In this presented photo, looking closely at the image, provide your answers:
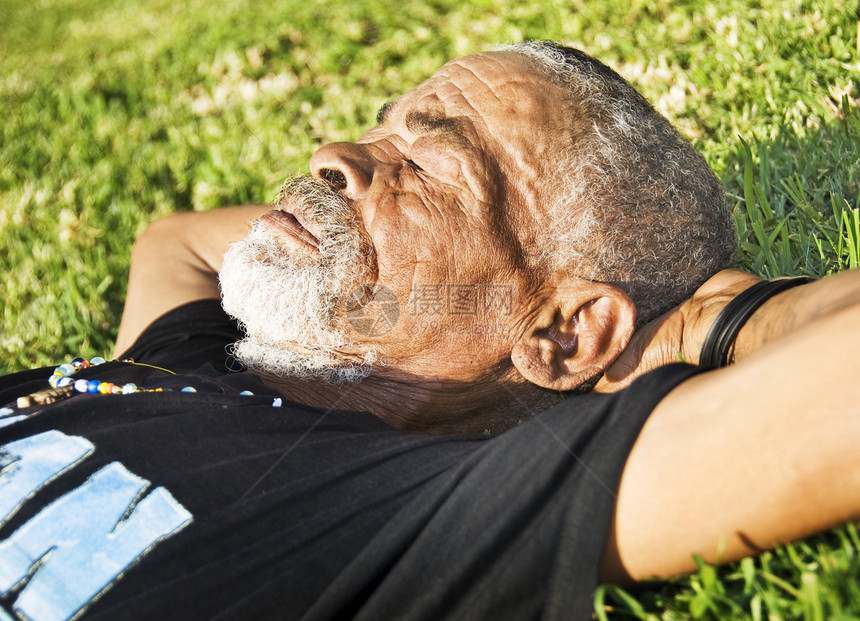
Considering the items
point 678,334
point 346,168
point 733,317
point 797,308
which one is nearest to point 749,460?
point 797,308

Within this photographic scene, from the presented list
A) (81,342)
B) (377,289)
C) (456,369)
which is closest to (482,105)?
(377,289)

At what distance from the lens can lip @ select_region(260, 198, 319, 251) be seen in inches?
103

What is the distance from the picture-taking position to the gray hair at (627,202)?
2562 mm

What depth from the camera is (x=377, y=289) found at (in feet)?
8.29

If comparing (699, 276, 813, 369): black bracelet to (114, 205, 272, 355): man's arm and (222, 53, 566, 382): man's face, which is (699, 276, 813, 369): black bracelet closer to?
(222, 53, 566, 382): man's face

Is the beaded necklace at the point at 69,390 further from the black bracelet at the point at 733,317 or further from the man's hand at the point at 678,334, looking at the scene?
the black bracelet at the point at 733,317

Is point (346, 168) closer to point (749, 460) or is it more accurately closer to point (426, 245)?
point (426, 245)

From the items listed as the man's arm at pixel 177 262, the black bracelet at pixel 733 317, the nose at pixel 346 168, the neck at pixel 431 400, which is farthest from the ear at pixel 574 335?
the man's arm at pixel 177 262

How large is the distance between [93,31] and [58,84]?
321 cm

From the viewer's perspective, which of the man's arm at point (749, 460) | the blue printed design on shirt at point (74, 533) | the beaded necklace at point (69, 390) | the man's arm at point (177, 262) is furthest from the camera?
the man's arm at point (177, 262)

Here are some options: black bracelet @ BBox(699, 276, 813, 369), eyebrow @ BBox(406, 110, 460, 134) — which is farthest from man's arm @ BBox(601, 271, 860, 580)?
eyebrow @ BBox(406, 110, 460, 134)

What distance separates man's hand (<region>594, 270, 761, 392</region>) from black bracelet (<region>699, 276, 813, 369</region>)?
0.13 meters

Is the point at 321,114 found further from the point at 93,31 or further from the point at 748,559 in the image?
the point at 93,31

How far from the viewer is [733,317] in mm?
2137
